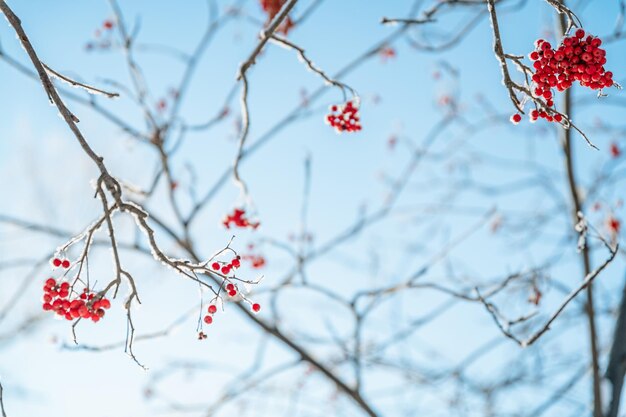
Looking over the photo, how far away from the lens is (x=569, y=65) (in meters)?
1.93

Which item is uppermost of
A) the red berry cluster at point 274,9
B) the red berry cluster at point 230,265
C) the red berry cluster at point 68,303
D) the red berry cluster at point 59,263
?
the red berry cluster at point 274,9

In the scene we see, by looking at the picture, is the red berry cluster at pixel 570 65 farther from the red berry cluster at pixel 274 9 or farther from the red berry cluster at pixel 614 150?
the red berry cluster at pixel 614 150

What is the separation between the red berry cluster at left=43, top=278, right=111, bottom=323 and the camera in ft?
5.90

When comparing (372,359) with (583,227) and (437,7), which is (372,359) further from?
(437,7)

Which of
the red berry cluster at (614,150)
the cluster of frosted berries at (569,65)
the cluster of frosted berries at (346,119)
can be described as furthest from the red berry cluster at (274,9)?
the red berry cluster at (614,150)

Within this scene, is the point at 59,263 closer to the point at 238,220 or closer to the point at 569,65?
the point at 238,220

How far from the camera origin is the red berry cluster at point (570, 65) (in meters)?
1.89

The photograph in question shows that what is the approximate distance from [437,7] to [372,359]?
3.04 metres

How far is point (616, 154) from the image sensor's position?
5.83 m

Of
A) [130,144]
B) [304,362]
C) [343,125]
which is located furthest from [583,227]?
[130,144]

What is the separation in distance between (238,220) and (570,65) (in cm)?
194

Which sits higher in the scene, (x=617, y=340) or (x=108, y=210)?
(x=617, y=340)

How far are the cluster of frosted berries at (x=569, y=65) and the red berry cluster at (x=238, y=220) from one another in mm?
1719

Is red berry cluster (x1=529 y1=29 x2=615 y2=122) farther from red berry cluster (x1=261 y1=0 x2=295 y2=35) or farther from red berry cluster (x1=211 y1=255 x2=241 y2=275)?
red berry cluster (x1=261 y1=0 x2=295 y2=35)
